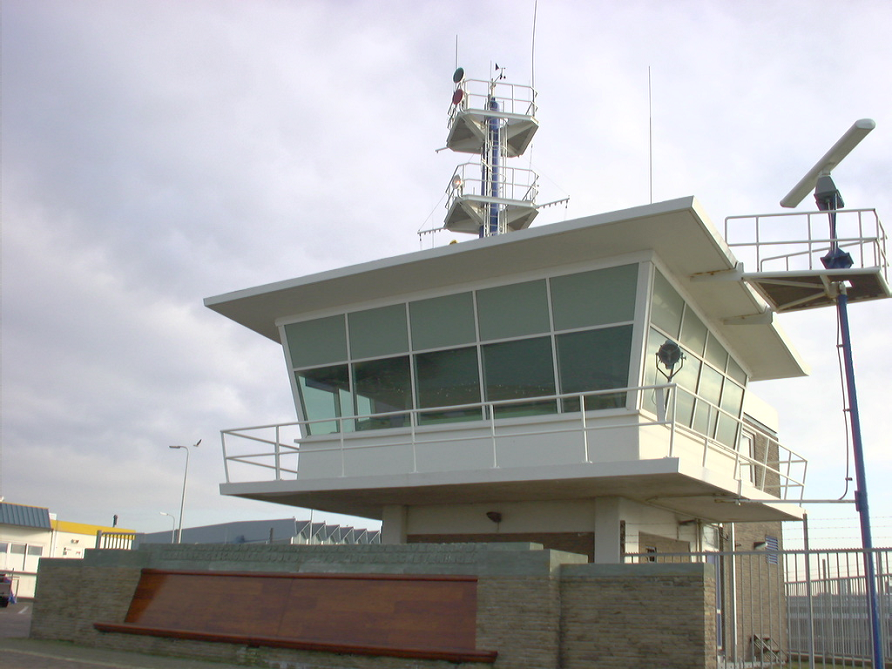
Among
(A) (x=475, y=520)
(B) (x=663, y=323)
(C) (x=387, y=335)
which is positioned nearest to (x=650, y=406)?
(B) (x=663, y=323)

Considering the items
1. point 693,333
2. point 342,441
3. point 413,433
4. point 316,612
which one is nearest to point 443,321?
point 413,433

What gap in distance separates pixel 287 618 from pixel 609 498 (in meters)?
5.77

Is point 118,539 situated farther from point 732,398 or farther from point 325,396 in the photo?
point 732,398

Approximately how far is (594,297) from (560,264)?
2.83 feet

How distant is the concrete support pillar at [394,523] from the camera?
1597 cm

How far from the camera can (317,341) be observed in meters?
16.8

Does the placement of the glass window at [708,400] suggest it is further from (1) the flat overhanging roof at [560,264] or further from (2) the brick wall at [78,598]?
(2) the brick wall at [78,598]

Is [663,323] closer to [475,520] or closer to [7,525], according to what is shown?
[475,520]

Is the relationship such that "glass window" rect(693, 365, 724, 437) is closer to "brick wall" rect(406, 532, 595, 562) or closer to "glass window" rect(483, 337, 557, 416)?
"brick wall" rect(406, 532, 595, 562)

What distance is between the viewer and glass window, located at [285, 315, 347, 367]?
1653 cm

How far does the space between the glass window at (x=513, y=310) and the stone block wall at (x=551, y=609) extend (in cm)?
515

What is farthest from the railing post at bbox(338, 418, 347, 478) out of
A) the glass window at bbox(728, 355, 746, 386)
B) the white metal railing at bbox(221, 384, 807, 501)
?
the glass window at bbox(728, 355, 746, 386)

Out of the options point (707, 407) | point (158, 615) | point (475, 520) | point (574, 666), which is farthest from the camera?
point (707, 407)

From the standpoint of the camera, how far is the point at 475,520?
50.1 feet
